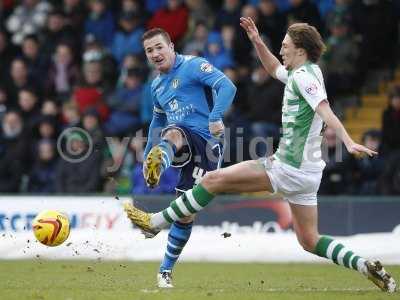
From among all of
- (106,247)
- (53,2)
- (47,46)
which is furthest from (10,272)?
(53,2)

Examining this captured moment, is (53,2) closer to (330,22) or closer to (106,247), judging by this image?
(330,22)

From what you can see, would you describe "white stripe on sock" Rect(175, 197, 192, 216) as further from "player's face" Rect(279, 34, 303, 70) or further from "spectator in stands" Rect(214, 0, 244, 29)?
"spectator in stands" Rect(214, 0, 244, 29)

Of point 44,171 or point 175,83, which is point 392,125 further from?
point 175,83

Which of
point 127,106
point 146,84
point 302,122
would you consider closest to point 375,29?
point 146,84

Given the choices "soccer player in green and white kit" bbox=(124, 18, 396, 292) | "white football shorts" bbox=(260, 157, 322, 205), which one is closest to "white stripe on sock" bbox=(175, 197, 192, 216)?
"soccer player in green and white kit" bbox=(124, 18, 396, 292)

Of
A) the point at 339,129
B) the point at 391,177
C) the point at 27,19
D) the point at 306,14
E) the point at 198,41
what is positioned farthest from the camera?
the point at 27,19

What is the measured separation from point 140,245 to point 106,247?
50 cm

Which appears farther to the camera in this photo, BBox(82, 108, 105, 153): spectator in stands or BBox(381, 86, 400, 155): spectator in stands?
BBox(82, 108, 105, 153): spectator in stands

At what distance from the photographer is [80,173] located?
17375mm

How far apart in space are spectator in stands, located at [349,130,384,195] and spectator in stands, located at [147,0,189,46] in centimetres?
457

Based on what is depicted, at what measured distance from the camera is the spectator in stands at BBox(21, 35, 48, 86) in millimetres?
20239

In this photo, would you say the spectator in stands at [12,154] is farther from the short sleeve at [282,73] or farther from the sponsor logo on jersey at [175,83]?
the short sleeve at [282,73]

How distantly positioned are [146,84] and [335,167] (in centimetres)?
389

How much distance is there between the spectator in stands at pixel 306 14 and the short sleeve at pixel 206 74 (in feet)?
23.7
